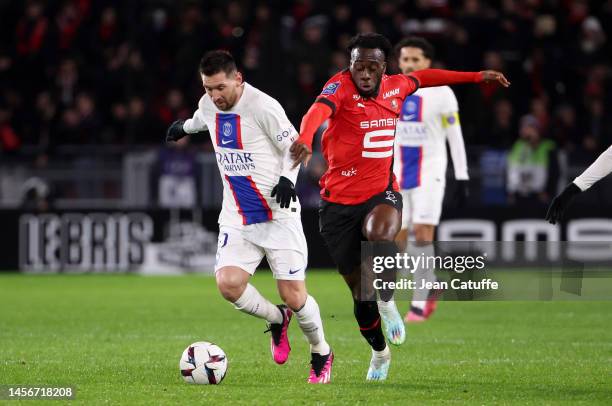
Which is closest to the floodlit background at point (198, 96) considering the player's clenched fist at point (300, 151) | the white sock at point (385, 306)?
the white sock at point (385, 306)

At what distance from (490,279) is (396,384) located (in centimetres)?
88

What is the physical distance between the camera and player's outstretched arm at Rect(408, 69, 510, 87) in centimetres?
786

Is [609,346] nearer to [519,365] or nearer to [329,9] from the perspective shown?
[519,365]

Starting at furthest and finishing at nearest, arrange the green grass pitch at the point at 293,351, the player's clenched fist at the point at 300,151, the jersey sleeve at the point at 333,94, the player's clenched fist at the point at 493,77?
the player's clenched fist at the point at 493,77, the jersey sleeve at the point at 333,94, the green grass pitch at the point at 293,351, the player's clenched fist at the point at 300,151

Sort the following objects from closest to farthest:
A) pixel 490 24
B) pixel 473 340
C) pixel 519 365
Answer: pixel 519 365
pixel 473 340
pixel 490 24

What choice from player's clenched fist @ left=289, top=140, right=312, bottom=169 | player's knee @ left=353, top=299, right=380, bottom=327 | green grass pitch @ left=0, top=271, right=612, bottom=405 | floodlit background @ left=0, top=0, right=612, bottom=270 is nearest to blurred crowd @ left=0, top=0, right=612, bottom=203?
floodlit background @ left=0, top=0, right=612, bottom=270

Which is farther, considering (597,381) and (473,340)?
(473,340)

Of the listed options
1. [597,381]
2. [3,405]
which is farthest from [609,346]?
[3,405]

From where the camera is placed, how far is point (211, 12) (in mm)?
20719

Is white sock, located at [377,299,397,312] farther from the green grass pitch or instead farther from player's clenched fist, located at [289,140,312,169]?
player's clenched fist, located at [289,140,312,169]

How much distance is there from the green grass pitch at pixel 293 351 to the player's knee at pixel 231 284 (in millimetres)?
552

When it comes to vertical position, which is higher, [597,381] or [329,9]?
[329,9]

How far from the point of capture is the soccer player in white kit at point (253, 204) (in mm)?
7656

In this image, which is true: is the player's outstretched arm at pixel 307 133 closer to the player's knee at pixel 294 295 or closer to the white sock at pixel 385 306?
the player's knee at pixel 294 295
